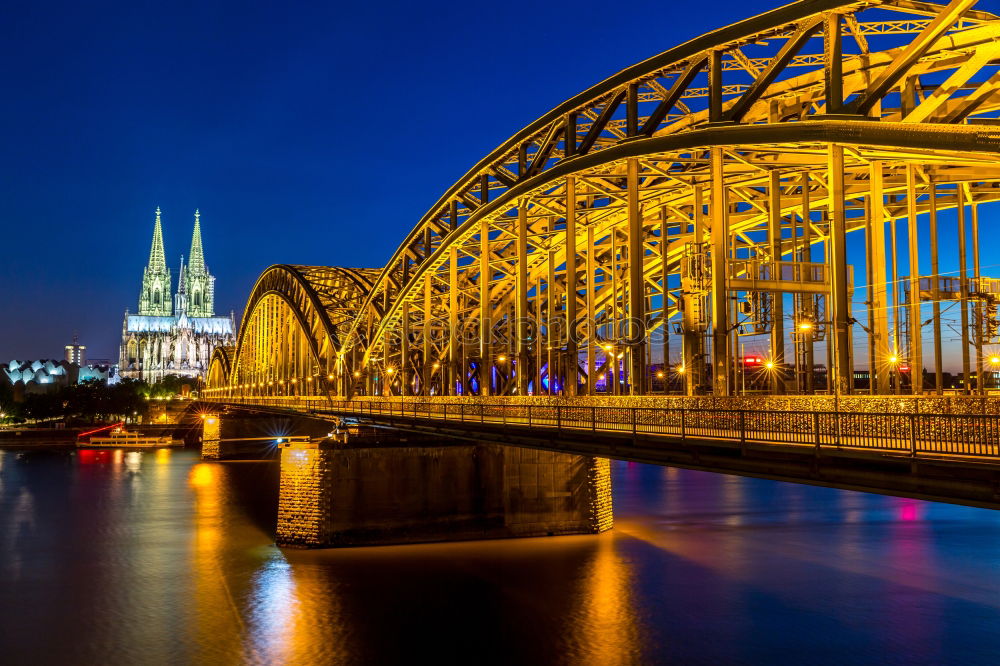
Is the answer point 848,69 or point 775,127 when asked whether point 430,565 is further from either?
point 848,69

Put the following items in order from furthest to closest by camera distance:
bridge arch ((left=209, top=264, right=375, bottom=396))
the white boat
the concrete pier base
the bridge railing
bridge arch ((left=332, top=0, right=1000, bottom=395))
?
the white boat
bridge arch ((left=209, top=264, right=375, bottom=396))
the concrete pier base
bridge arch ((left=332, top=0, right=1000, bottom=395))
the bridge railing

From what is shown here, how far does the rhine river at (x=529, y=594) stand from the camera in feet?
92.6

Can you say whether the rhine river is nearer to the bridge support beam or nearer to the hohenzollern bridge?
the hohenzollern bridge

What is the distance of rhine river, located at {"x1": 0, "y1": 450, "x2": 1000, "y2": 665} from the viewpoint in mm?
28219

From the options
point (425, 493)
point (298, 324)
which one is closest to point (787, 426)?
point (425, 493)

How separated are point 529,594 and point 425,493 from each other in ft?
29.5

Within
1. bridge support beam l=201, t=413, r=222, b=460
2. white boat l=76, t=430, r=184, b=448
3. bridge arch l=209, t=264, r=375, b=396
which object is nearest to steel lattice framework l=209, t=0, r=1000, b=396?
bridge arch l=209, t=264, r=375, b=396

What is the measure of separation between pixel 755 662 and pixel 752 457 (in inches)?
407

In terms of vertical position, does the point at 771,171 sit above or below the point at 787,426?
above

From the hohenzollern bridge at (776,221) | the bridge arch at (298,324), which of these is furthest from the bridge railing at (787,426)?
the bridge arch at (298,324)

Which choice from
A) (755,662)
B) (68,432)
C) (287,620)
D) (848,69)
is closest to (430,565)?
(287,620)

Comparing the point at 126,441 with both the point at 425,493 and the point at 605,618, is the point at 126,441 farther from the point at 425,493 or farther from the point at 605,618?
the point at 605,618

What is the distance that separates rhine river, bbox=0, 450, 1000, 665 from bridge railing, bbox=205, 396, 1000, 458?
661 centimetres

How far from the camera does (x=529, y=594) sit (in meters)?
33.4
